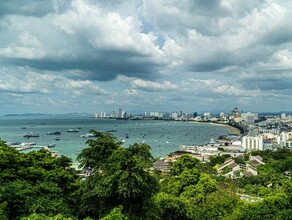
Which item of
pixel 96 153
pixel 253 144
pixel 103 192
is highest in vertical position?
pixel 96 153

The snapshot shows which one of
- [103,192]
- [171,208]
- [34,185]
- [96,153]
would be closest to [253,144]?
[171,208]

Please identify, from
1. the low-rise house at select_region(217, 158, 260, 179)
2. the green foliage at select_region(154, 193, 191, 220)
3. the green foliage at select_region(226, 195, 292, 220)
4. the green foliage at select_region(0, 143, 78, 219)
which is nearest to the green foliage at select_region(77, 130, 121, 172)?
the green foliage at select_region(0, 143, 78, 219)

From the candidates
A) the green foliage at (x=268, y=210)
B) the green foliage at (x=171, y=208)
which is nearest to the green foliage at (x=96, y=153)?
the green foliage at (x=171, y=208)

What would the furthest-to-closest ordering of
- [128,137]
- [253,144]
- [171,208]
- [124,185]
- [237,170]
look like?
[128,137]
[253,144]
[237,170]
[171,208]
[124,185]

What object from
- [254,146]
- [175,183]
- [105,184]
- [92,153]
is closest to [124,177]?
[105,184]

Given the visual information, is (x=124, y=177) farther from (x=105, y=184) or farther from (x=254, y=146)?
(x=254, y=146)

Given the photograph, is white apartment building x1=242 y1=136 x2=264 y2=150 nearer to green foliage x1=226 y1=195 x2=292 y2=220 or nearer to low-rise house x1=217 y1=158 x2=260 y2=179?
low-rise house x1=217 y1=158 x2=260 y2=179

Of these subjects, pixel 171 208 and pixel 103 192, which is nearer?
pixel 103 192

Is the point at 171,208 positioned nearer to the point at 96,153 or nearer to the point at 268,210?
the point at 268,210

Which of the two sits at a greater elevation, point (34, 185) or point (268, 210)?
point (34, 185)

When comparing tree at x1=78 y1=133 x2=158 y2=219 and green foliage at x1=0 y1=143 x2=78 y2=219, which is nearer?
green foliage at x1=0 y1=143 x2=78 y2=219

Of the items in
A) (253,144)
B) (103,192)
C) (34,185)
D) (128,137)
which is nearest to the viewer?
(103,192)

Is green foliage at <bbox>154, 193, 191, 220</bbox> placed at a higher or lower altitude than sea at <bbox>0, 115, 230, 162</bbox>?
higher
